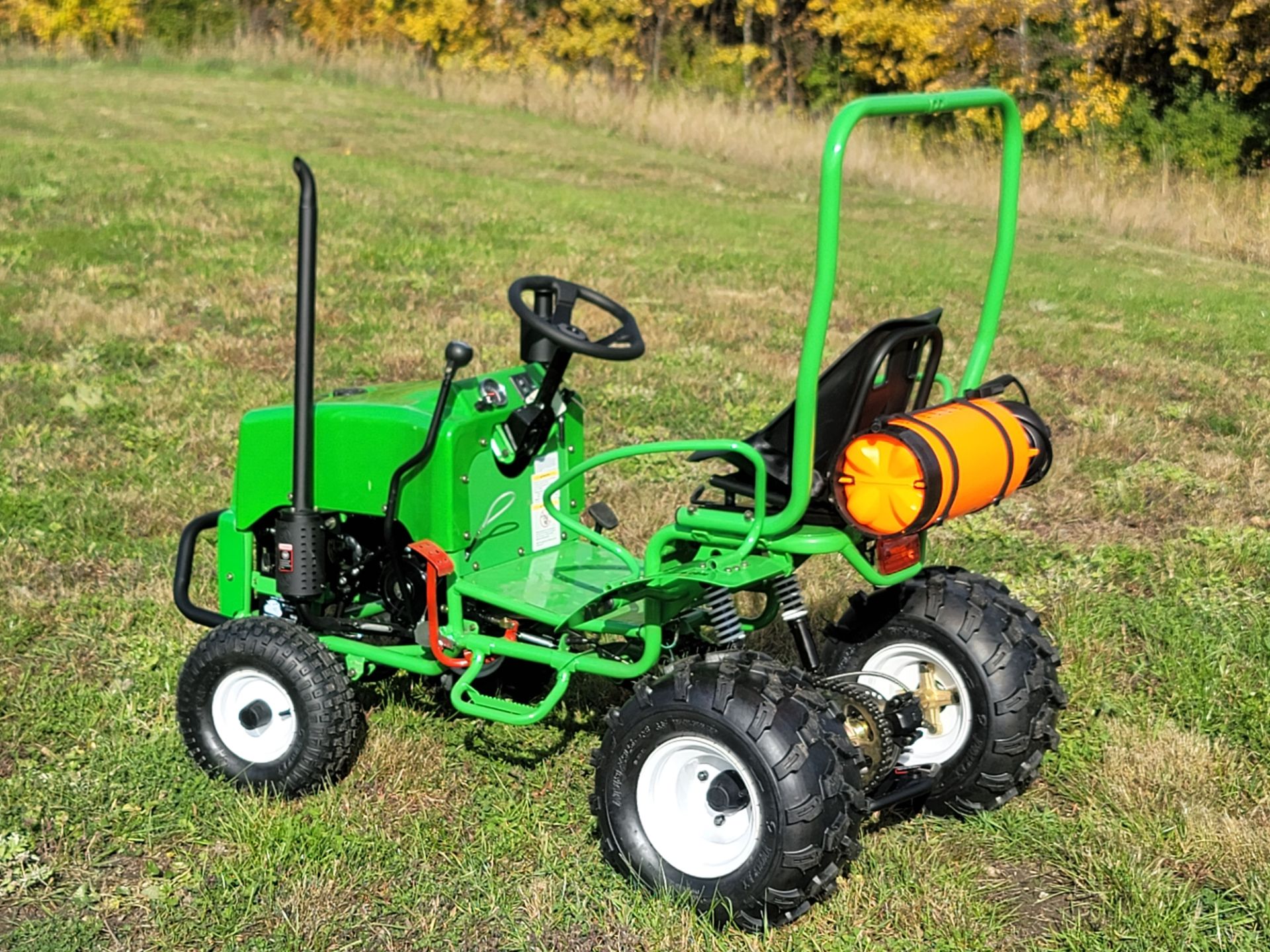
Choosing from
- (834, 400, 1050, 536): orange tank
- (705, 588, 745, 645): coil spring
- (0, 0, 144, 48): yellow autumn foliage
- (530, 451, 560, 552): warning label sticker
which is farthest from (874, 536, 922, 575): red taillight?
(0, 0, 144, 48): yellow autumn foliage

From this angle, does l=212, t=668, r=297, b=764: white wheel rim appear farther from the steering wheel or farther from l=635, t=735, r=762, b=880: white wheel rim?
the steering wheel

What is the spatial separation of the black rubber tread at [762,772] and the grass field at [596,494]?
0.37 feet

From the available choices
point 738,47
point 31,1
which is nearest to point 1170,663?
point 738,47

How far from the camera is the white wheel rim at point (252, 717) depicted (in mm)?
4070

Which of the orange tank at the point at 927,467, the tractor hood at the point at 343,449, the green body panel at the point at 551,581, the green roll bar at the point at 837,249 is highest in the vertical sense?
the green roll bar at the point at 837,249

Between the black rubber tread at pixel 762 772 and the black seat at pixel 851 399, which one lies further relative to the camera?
the black seat at pixel 851 399

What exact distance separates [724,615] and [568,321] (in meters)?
0.94

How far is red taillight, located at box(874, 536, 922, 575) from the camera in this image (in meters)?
3.47

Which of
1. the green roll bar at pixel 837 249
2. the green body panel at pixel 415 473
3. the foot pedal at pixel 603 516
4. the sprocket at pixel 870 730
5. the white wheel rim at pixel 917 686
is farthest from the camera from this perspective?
the foot pedal at pixel 603 516

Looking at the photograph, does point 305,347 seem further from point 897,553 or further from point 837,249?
point 897,553

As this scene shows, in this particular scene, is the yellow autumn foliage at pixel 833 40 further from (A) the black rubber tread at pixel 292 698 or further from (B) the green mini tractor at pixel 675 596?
(A) the black rubber tread at pixel 292 698

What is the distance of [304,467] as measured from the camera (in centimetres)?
393

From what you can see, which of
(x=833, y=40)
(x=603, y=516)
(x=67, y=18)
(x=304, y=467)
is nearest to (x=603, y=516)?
(x=603, y=516)

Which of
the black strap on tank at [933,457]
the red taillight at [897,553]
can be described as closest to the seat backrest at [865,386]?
the black strap on tank at [933,457]
